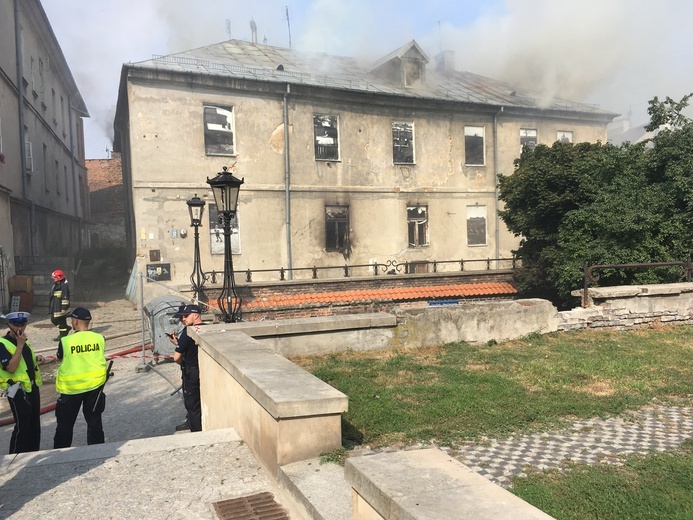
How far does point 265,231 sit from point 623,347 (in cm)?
1319

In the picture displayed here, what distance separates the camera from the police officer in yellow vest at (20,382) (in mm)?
5301

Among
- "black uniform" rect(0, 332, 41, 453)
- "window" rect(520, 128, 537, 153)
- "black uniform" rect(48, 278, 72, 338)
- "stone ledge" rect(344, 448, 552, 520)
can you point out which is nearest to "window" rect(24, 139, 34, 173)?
"black uniform" rect(48, 278, 72, 338)

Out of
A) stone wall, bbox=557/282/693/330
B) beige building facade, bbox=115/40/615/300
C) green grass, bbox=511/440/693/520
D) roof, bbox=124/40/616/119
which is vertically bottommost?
green grass, bbox=511/440/693/520

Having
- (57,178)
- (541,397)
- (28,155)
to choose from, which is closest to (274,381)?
(541,397)

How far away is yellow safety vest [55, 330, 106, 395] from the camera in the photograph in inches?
225

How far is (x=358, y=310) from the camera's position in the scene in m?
16.5

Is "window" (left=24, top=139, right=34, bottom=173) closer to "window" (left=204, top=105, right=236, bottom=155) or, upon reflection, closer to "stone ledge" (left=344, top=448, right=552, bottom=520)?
"window" (left=204, top=105, right=236, bottom=155)

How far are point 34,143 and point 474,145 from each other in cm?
1812

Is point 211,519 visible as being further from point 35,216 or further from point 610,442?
point 35,216

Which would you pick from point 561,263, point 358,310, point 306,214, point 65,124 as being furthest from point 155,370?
point 65,124

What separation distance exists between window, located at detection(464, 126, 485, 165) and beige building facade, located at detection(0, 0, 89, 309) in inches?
670

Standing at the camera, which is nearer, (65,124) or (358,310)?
(358,310)

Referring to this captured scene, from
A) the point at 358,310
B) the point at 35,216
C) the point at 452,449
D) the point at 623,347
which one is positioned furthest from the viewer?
the point at 35,216

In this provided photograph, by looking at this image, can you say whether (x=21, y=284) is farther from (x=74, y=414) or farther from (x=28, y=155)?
(x=74, y=414)
